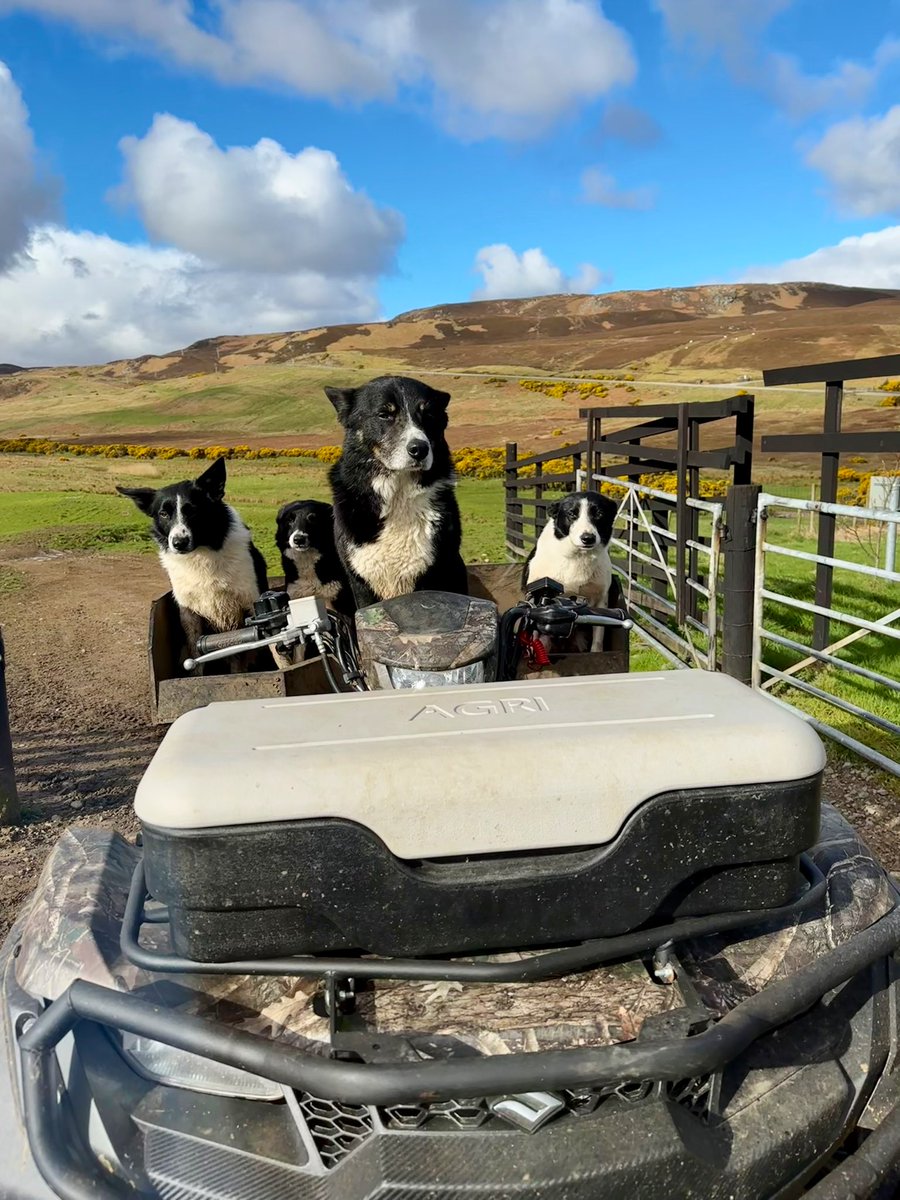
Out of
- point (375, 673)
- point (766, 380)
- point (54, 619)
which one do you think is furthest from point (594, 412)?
point (375, 673)

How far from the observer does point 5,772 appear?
482cm

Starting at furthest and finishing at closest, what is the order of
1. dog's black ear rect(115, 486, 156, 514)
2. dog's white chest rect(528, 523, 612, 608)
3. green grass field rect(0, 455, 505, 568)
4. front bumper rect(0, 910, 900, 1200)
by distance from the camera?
green grass field rect(0, 455, 505, 568) → dog's white chest rect(528, 523, 612, 608) → dog's black ear rect(115, 486, 156, 514) → front bumper rect(0, 910, 900, 1200)

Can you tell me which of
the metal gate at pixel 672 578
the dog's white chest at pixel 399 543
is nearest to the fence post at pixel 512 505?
the metal gate at pixel 672 578

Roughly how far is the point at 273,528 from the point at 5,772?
11773 millimetres

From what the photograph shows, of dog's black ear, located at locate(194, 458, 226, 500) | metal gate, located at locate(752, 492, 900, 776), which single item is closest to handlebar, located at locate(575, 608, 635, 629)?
metal gate, located at locate(752, 492, 900, 776)

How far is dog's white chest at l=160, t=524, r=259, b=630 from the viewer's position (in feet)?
19.0

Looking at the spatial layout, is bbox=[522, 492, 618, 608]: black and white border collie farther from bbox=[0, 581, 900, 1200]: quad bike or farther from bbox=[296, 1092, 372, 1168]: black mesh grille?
bbox=[296, 1092, 372, 1168]: black mesh grille

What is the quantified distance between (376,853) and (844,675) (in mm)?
6427

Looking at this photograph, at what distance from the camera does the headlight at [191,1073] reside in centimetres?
131

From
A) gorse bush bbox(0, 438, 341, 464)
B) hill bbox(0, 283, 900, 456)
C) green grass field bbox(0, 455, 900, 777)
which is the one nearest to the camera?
green grass field bbox(0, 455, 900, 777)

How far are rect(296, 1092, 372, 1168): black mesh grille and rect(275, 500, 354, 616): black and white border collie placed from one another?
473cm

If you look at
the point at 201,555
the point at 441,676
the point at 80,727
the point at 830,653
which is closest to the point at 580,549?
the point at 830,653

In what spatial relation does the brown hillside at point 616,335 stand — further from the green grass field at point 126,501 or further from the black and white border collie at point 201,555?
the black and white border collie at point 201,555

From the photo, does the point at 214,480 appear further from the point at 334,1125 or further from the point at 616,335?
the point at 616,335
